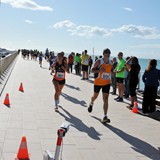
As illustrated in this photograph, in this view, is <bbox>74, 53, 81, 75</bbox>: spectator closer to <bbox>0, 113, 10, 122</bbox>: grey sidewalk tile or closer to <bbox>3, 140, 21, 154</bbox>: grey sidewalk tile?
<bbox>0, 113, 10, 122</bbox>: grey sidewalk tile

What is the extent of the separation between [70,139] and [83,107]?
381 cm

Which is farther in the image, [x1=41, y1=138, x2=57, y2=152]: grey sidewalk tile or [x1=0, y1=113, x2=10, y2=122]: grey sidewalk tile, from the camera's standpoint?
[x1=0, y1=113, x2=10, y2=122]: grey sidewalk tile

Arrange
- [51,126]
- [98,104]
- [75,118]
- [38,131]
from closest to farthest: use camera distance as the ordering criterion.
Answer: [38,131]
[51,126]
[75,118]
[98,104]

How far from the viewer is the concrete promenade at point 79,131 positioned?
216 inches

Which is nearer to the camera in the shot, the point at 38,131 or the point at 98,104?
the point at 38,131

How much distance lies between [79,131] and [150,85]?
10.1 feet

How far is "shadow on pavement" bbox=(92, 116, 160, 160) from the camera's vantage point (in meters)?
5.64

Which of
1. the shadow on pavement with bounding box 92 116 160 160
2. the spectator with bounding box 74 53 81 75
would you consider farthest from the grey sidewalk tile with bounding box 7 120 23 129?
the spectator with bounding box 74 53 81 75

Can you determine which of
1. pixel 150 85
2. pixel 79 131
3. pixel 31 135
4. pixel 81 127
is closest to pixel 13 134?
pixel 31 135

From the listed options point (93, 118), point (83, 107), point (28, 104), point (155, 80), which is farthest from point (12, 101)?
point (155, 80)

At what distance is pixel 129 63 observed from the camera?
33.1 ft

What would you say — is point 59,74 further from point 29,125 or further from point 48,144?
point 48,144

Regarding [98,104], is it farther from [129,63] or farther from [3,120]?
[3,120]

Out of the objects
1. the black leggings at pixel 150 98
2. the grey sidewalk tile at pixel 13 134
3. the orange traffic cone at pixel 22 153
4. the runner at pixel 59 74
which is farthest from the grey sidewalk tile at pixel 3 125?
the black leggings at pixel 150 98
